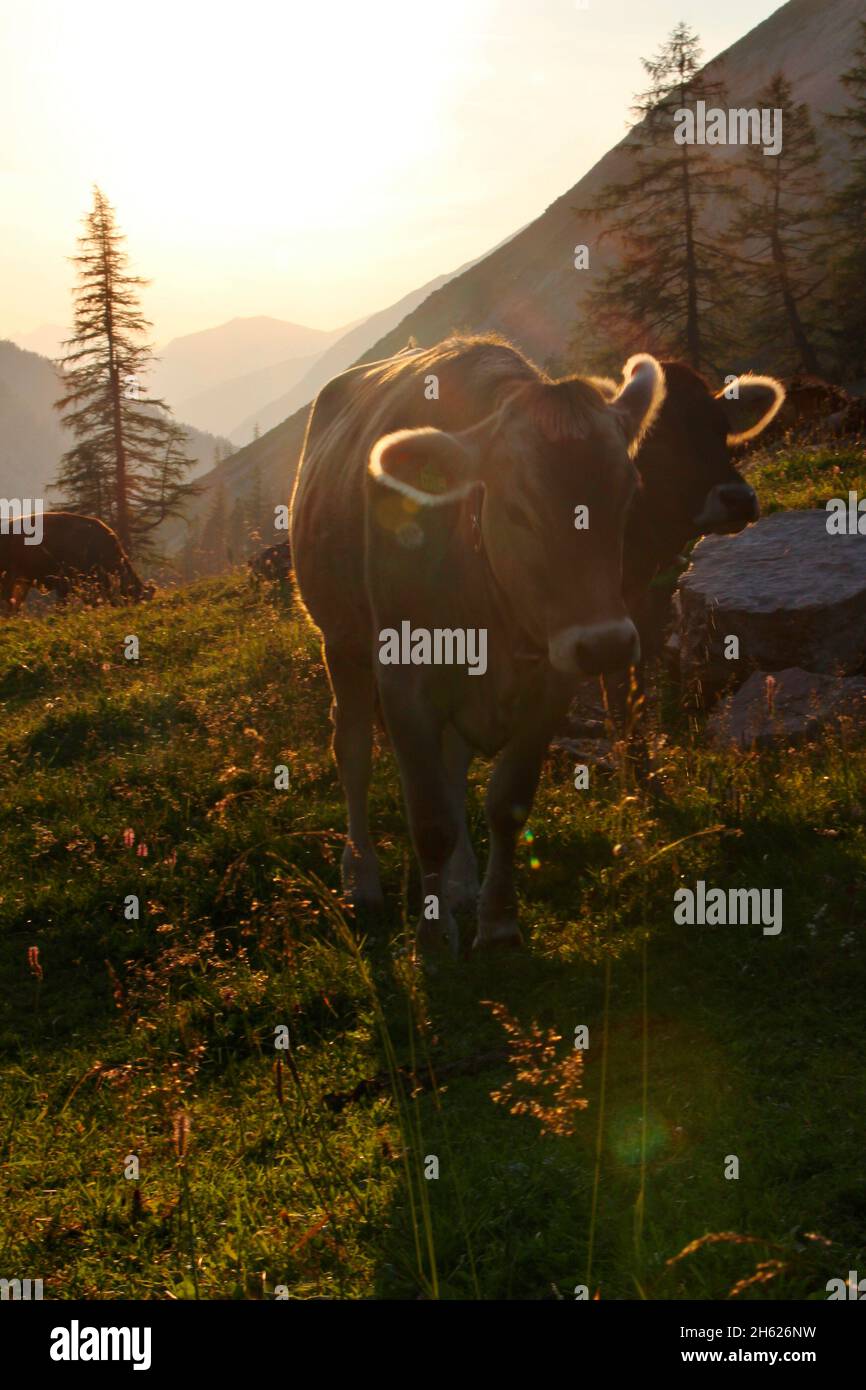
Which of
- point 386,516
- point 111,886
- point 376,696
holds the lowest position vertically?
point 111,886

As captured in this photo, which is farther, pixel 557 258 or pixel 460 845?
pixel 557 258

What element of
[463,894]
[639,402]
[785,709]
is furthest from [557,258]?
[463,894]

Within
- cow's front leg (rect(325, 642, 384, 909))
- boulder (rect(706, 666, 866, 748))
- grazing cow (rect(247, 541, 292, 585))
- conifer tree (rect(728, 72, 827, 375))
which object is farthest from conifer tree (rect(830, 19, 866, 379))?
cow's front leg (rect(325, 642, 384, 909))

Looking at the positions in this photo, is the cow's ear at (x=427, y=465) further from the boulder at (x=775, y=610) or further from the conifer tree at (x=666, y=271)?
the conifer tree at (x=666, y=271)

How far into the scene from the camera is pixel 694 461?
8602 mm

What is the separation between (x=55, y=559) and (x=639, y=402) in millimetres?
18289

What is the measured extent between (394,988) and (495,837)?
3.20ft

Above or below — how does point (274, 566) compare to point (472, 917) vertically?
above

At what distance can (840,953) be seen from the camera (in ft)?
16.8

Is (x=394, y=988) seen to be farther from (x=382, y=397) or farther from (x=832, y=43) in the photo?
(x=832, y=43)

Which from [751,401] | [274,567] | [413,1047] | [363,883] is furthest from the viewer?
[274,567]

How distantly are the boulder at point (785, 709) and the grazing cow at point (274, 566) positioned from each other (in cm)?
955

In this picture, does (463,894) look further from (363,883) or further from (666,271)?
(666,271)

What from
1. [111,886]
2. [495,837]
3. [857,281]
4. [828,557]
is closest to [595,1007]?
[495,837]
